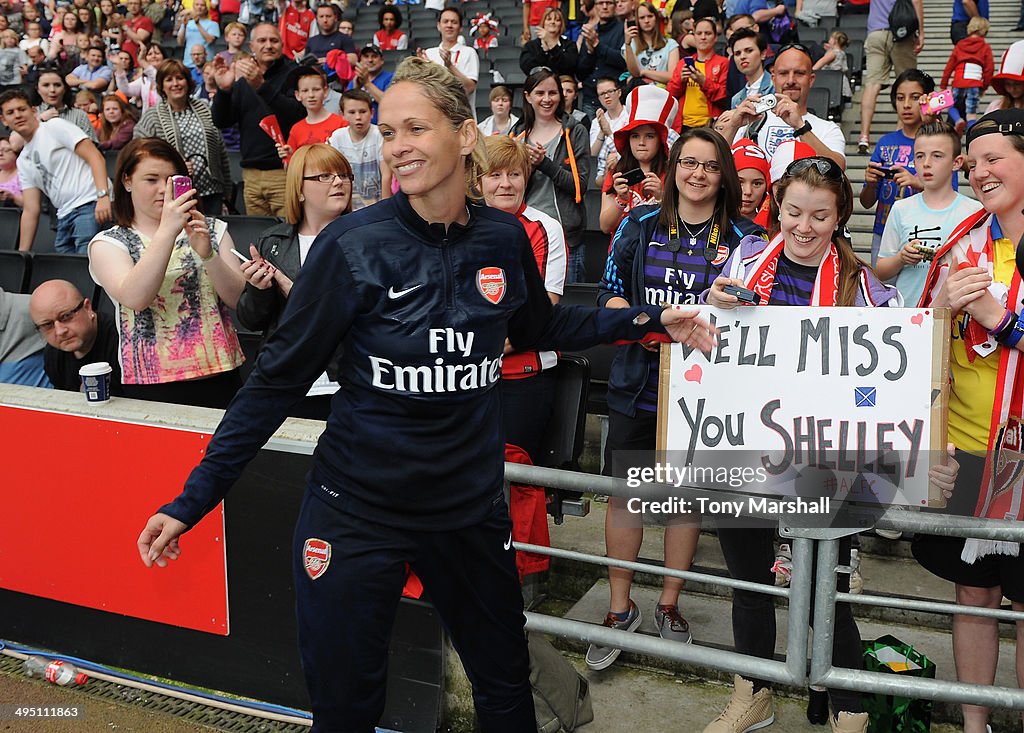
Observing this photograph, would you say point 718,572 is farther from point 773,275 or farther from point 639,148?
point 639,148

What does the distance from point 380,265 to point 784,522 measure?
4.39 feet

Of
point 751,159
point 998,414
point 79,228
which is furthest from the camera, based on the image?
point 79,228

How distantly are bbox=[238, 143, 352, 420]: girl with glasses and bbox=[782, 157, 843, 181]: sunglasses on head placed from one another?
1743 millimetres

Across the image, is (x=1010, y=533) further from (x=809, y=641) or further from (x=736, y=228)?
(x=736, y=228)

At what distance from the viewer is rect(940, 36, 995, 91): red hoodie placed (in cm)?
775

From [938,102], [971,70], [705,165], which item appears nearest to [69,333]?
[705,165]

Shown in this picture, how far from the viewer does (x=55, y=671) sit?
3.86m

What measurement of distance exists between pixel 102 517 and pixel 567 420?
1.78 meters

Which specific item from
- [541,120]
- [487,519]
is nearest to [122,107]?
[541,120]

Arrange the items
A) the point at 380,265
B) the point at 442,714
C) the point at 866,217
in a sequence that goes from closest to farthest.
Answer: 1. the point at 380,265
2. the point at 442,714
3. the point at 866,217

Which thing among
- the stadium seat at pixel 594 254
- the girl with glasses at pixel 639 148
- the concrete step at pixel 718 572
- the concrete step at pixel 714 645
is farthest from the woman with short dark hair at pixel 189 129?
the concrete step at pixel 714 645

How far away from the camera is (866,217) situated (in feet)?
24.1

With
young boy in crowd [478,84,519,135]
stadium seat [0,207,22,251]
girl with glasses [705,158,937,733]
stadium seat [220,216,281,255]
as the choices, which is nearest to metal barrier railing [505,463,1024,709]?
girl with glasses [705,158,937,733]

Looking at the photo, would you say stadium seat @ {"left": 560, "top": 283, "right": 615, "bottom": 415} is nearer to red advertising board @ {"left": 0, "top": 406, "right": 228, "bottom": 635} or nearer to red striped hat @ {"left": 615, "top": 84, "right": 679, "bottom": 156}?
red striped hat @ {"left": 615, "top": 84, "right": 679, "bottom": 156}
